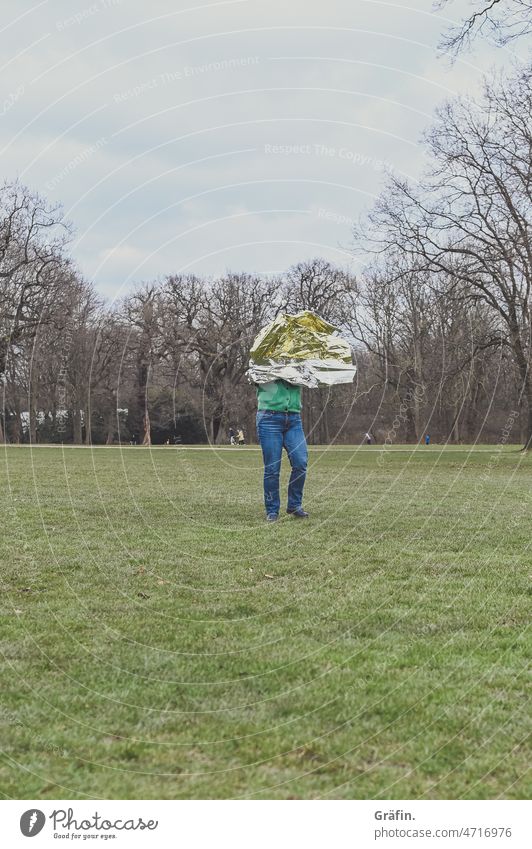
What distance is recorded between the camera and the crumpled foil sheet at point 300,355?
37.0 feet

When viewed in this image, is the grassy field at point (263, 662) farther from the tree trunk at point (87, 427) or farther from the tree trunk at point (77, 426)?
the tree trunk at point (77, 426)

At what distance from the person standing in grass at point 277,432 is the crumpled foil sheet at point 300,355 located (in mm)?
226

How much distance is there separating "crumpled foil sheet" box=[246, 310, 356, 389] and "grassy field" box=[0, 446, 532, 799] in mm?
2212

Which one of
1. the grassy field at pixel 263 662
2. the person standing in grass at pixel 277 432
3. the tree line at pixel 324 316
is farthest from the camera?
the tree line at pixel 324 316

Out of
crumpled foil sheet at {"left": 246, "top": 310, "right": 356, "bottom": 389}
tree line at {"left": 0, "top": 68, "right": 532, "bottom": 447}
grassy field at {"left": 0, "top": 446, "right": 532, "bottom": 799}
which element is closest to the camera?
grassy field at {"left": 0, "top": 446, "right": 532, "bottom": 799}

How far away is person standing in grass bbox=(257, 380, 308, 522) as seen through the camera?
1140 cm

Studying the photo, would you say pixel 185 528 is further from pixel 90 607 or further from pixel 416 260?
pixel 416 260

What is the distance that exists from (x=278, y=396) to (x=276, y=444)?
0.69 metres

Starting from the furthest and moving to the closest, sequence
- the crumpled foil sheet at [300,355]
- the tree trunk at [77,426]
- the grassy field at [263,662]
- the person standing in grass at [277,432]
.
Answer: the tree trunk at [77,426] → the person standing in grass at [277,432] → the crumpled foil sheet at [300,355] → the grassy field at [263,662]
